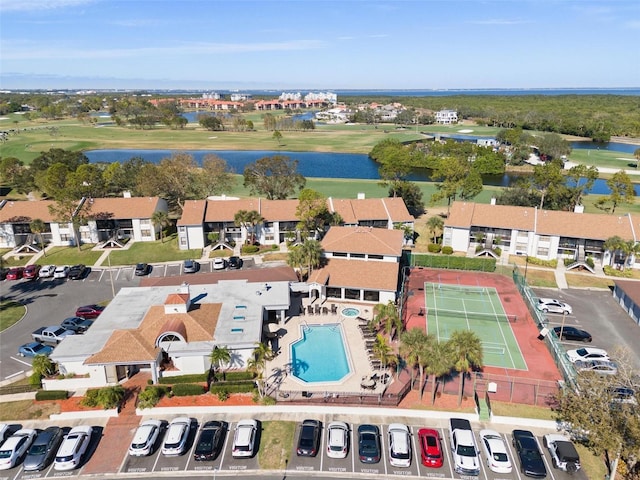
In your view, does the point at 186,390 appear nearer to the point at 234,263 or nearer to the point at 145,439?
the point at 145,439

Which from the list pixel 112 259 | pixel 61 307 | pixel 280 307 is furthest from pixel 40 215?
pixel 280 307

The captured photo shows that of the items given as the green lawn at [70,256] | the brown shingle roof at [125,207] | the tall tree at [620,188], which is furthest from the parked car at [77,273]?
the tall tree at [620,188]

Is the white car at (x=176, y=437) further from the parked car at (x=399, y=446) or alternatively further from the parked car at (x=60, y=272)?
the parked car at (x=60, y=272)

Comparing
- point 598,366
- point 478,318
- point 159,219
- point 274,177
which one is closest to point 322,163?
point 274,177

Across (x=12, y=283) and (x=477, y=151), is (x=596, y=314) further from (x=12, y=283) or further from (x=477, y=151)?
(x=477, y=151)

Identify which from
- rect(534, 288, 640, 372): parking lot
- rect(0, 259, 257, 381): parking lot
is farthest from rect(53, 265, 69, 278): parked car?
rect(534, 288, 640, 372): parking lot

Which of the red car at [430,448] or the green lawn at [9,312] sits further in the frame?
the green lawn at [9,312]
